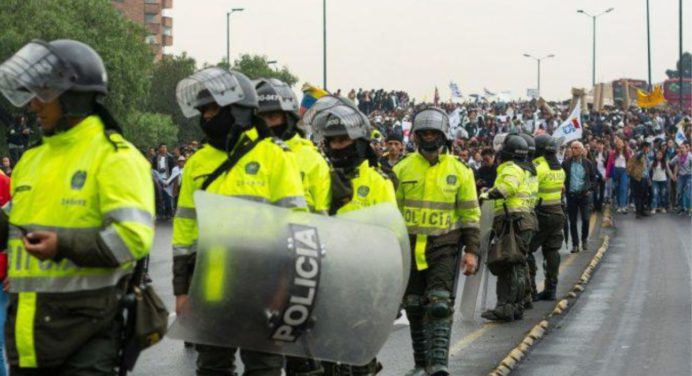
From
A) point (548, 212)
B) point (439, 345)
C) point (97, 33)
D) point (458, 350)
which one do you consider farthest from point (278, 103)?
point (97, 33)

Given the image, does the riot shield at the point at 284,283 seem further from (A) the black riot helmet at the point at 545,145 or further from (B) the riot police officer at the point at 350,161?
(A) the black riot helmet at the point at 545,145

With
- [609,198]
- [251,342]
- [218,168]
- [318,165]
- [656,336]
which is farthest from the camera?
[609,198]

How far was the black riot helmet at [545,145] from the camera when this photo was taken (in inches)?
706

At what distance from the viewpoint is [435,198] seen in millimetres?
10594

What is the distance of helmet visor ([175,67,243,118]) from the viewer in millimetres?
7191

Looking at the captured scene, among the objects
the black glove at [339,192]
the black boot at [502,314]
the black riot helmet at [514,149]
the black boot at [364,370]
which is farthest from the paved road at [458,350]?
the black riot helmet at [514,149]

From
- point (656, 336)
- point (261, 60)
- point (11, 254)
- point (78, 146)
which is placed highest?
point (261, 60)

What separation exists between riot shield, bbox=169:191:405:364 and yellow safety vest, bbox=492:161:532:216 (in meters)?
8.12

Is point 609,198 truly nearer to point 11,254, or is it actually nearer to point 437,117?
point 437,117

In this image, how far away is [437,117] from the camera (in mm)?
10602

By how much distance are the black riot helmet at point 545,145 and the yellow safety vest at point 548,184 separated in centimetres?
20

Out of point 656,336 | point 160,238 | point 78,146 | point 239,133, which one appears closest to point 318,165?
point 239,133

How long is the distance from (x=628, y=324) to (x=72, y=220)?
389 inches

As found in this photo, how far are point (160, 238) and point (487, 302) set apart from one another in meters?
12.6
